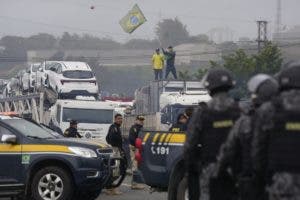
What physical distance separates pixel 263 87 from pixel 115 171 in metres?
7.93

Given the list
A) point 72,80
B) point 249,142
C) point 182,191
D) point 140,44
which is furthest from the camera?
point 140,44

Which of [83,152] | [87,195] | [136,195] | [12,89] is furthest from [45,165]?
[12,89]

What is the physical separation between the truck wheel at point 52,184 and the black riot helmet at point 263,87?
23.1 feet

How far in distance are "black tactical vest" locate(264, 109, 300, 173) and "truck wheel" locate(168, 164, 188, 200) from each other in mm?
5123

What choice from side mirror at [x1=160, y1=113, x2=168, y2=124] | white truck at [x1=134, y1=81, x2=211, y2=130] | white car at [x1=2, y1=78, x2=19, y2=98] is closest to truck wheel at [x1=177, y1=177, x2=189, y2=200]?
white truck at [x1=134, y1=81, x2=211, y2=130]

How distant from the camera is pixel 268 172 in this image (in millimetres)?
6359

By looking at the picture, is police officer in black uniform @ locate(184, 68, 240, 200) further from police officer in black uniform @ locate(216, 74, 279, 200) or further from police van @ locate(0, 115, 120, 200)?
police van @ locate(0, 115, 120, 200)

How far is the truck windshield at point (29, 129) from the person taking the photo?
13820 mm

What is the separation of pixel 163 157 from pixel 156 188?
0.68m

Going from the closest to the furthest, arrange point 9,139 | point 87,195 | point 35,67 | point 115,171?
point 9,139 → point 115,171 → point 87,195 → point 35,67

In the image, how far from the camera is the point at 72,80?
33.4m

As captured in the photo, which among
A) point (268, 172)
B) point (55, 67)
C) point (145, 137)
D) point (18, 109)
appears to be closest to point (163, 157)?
point (145, 137)

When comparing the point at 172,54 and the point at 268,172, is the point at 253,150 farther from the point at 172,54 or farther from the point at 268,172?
the point at 172,54

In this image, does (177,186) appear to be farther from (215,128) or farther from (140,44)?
(140,44)
